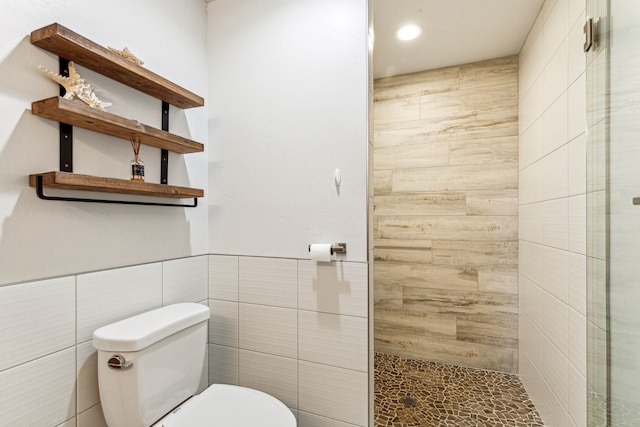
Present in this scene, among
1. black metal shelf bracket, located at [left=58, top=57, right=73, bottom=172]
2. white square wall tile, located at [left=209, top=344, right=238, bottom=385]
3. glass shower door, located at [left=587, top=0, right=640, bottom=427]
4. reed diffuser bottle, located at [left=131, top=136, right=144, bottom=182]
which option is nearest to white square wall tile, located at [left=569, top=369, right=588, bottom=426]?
glass shower door, located at [left=587, top=0, right=640, bottom=427]

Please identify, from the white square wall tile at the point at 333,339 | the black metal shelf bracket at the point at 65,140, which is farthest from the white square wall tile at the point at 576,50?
the black metal shelf bracket at the point at 65,140

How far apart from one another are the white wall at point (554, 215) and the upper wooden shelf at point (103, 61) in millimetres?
1735

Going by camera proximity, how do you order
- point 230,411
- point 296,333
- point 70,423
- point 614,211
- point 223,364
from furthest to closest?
1. point 223,364
2. point 296,333
3. point 230,411
4. point 70,423
5. point 614,211

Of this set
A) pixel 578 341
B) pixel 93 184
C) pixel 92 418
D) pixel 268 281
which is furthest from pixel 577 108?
pixel 92 418

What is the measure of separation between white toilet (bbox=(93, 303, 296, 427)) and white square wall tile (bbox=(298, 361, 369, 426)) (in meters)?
0.21

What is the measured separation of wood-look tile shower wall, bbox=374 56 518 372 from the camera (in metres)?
2.34

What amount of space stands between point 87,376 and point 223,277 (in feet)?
2.13

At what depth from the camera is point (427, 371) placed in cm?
239

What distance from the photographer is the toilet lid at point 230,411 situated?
1103 millimetres

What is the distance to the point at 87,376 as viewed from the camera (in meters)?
1.10

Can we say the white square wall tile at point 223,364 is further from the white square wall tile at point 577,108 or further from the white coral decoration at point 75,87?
the white square wall tile at point 577,108

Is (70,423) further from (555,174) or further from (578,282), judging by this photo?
(555,174)

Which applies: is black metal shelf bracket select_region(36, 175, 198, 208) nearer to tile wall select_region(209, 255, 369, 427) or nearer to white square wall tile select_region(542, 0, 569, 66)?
tile wall select_region(209, 255, 369, 427)

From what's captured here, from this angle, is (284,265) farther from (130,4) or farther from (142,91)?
(130,4)
